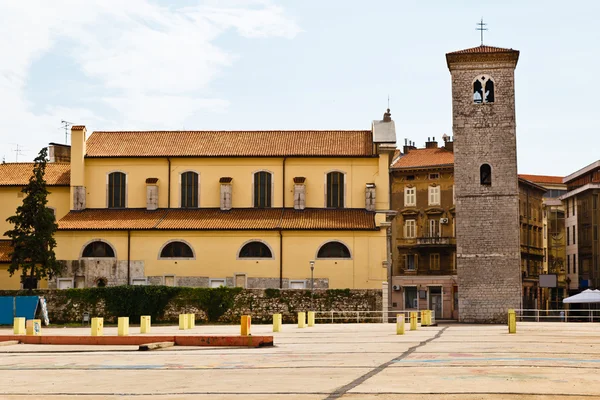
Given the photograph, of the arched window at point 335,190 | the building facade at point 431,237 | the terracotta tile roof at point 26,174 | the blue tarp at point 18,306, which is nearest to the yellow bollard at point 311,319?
the arched window at point 335,190

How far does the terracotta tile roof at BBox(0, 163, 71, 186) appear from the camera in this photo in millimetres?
61494

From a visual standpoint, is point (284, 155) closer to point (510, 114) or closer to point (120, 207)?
point (120, 207)

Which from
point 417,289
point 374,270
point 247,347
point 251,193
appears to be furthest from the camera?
point 417,289

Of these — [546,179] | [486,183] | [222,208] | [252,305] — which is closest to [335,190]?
[222,208]

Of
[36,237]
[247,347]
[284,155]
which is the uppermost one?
[284,155]

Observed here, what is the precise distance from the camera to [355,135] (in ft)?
202

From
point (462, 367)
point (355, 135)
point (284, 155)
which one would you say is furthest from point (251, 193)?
point (462, 367)

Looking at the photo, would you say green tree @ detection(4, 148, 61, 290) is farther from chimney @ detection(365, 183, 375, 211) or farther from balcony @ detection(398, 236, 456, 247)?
balcony @ detection(398, 236, 456, 247)

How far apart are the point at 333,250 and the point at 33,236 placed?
17319mm

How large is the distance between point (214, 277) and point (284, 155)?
9.49 m

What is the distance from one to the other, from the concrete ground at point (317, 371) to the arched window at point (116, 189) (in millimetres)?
31337

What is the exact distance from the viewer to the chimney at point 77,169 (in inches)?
2356

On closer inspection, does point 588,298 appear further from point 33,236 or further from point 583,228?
point 33,236

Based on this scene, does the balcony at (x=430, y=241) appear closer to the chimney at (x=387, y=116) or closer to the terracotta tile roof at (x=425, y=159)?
the terracotta tile roof at (x=425, y=159)
